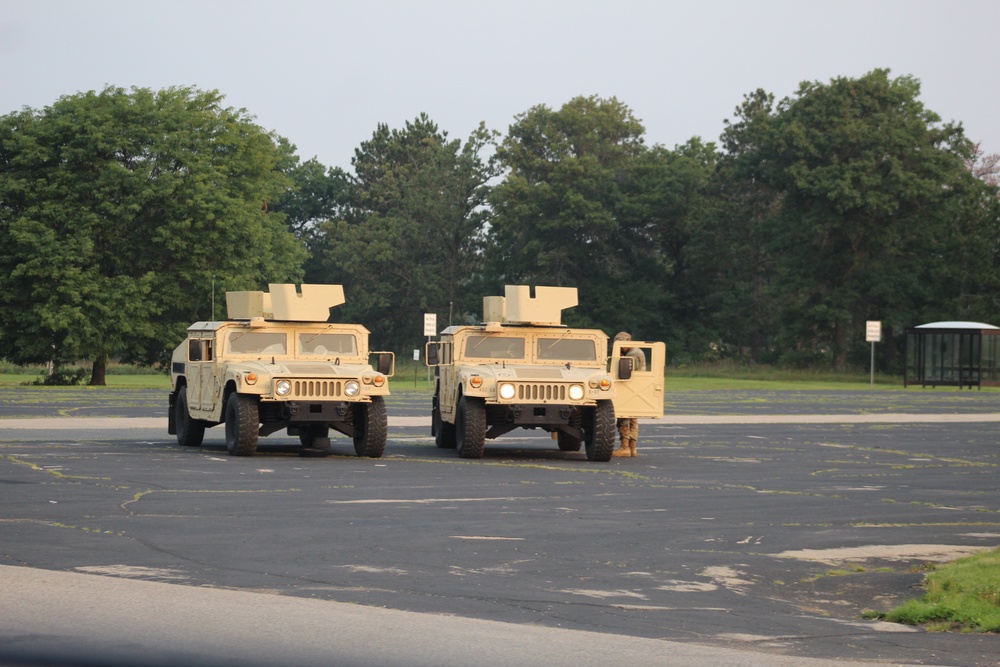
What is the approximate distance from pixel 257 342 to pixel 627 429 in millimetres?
5759

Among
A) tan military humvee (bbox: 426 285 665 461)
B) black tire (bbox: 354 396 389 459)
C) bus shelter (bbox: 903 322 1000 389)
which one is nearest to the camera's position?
tan military humvee (bbox: 426 285 665 461)

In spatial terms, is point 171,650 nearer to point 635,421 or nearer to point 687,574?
point 687,574

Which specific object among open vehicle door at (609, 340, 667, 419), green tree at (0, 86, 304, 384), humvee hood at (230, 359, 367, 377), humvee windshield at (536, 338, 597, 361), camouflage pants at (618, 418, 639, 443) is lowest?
camouflage pants at (618, 418, 639, 443)

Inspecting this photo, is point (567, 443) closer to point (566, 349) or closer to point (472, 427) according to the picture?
point (566, 349)

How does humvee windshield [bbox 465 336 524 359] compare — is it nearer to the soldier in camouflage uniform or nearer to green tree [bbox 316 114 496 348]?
the soldier in camouflage uniform

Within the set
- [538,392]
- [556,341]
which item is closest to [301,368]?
[538,392]

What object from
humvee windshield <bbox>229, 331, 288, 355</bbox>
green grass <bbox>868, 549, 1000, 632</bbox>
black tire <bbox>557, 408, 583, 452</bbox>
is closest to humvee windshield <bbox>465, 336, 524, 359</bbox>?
black tire <bbox>557, 408, 583, 452</bbox>

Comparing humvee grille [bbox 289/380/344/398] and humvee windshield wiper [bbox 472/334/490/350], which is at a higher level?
humvee windshield wiper [bbox 472/334/490/350]

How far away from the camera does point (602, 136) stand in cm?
9256

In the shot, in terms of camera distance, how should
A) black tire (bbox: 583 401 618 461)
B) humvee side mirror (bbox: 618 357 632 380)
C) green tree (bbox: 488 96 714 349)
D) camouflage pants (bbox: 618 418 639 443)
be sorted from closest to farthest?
1. black tire (bbox: 583 401 618 461)
2. humvee side mirror (bbox: 618 357 632 380)
3. camouflage pants (bbox: 618 418 639 443)
4. green tree (bbox: 488 96 714 349)

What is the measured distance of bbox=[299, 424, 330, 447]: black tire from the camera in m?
23.1

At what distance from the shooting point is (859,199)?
74.1 m

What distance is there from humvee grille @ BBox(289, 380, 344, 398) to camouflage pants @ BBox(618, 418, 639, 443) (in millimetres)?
4403

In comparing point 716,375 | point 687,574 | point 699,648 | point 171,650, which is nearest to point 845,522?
point 687,574
